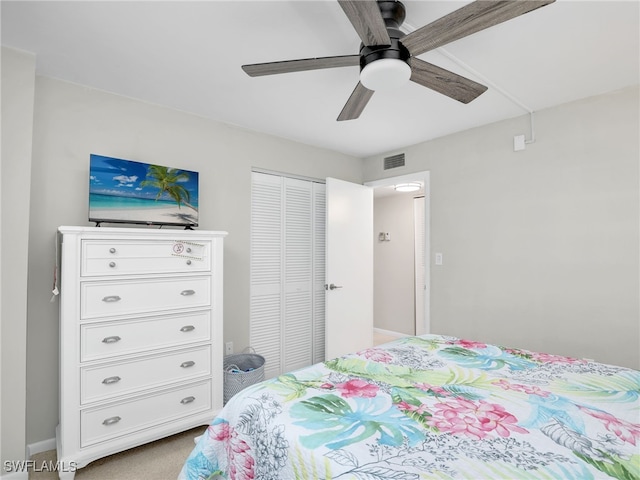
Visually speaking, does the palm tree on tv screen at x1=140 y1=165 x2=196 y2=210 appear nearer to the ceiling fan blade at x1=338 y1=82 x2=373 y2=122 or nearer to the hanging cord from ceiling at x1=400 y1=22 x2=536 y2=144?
the ceiling fan blade at x1=338 y1=82 x2=373 y2=122

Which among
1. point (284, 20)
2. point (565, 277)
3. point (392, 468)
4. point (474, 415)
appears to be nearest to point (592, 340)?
point (565, 277)

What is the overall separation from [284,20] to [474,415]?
1.96 meters

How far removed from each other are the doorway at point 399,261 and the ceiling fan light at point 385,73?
10.9ft

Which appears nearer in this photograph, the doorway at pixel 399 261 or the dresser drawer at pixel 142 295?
the dresser drawer at pixel 142 295

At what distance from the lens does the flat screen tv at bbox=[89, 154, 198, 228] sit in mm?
2330

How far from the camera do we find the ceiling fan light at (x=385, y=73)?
1.52 m

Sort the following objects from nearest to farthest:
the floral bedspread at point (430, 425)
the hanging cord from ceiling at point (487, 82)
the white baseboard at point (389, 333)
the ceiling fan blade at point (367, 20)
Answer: the floral bedspread at point (430, 425), the ceiling fan blade at point (367, 20), the hanging cord from ceiling at point (487, 82), the white baseboard at point (389, 333)

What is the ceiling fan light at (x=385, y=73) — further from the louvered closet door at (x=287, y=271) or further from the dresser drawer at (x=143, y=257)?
the louvered closet door at (x=287, y=271)

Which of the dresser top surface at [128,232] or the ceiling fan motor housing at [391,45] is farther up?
the ceiling fan motor housing at [391,45]

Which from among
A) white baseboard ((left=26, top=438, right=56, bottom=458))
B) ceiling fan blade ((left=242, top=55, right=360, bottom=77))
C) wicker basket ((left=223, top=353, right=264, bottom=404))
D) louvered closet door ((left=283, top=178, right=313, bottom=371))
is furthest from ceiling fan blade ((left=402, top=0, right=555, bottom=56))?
white baseboard ((left=26, top=438, right=56, bottom=458))

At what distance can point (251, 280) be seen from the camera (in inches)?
Result: 130

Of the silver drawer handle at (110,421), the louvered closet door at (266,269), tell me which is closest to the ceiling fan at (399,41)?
the louvered closet door at (266,269)

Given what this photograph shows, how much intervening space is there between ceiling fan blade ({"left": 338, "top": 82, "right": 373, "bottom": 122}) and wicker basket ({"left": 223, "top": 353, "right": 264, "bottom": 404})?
2.13 m

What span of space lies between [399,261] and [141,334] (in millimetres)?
3988
